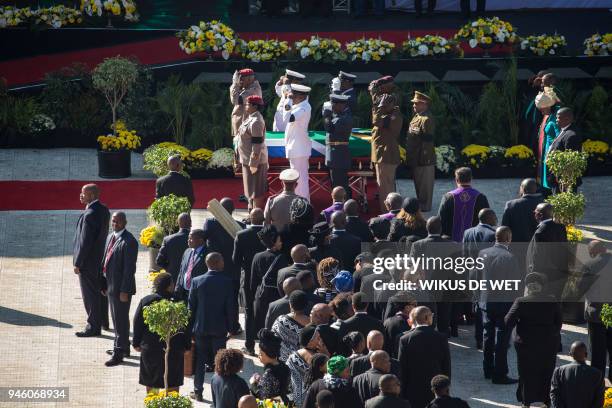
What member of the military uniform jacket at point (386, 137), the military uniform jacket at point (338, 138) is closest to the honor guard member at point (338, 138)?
the military uniform jacket at point (338, 138)

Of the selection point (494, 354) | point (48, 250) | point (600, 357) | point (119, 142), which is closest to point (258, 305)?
point (494, 354)

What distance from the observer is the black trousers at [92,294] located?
16453 millimetres

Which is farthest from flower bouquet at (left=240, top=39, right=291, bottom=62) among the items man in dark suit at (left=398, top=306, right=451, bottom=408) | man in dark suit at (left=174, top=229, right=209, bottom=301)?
man in dark suit at (left=398, top=306, right=451, bottom=408)

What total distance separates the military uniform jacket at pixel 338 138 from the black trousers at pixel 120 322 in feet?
17.4

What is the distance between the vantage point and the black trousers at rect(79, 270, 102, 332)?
16.5m

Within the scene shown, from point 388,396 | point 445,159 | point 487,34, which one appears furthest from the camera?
point 487,34

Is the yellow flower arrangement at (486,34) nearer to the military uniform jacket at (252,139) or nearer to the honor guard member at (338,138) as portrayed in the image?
the honor guard member at (338,138)

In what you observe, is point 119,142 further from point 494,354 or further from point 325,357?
point 325,357

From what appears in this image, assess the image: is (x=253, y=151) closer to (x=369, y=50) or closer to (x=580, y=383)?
(x=369, y=50)

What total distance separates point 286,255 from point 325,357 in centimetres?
304

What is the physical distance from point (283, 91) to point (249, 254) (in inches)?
241

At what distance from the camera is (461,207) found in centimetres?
1727

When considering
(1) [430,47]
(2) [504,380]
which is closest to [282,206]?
(2) [504,380]

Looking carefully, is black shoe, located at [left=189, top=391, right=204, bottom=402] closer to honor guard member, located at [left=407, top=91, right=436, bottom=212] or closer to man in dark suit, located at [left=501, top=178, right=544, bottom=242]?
man in dark suit, located at [left=501, top=178, right=544, bottom=242]
